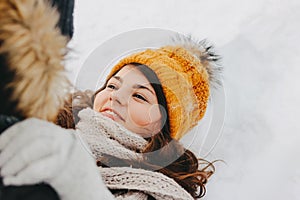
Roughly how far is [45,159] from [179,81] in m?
0.42

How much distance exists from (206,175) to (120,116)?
22cm

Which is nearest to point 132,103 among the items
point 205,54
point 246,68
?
point 205,54

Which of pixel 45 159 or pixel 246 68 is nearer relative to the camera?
pixel 45 159

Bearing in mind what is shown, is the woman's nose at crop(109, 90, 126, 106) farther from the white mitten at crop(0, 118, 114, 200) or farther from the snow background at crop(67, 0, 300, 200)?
the white mitten at crop(0, 118, 114, 200)

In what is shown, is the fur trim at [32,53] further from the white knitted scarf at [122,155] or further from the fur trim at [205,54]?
the fur trim at [205,54]

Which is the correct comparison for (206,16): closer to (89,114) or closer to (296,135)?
(296,135)

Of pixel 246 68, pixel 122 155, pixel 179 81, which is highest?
pixel 246 68

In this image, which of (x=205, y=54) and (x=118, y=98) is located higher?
(x=205, y=54)

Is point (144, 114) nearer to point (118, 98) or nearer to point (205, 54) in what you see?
point (118, 98)

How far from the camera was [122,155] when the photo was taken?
87 cm

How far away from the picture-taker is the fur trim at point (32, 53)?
49 cm

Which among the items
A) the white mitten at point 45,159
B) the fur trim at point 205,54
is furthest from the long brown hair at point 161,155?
the white mitten at point 45,159

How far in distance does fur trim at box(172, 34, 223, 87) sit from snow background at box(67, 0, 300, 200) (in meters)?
0.11

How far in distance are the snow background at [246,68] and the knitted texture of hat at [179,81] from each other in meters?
0.18
